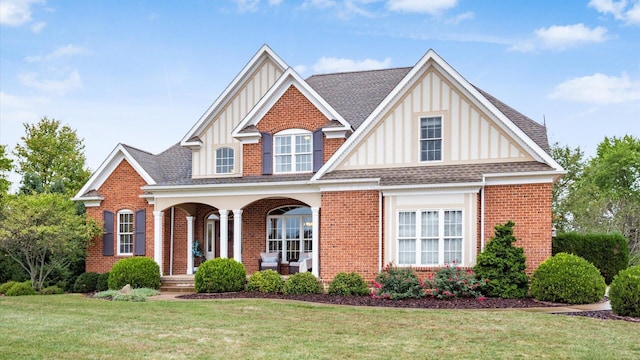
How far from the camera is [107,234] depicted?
80.2 ft

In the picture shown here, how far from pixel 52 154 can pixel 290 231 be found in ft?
88.5

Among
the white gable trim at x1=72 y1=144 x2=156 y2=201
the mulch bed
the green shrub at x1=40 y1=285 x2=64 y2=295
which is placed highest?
the white gable trim at x1=72 y1=144 x2=156 y2=201

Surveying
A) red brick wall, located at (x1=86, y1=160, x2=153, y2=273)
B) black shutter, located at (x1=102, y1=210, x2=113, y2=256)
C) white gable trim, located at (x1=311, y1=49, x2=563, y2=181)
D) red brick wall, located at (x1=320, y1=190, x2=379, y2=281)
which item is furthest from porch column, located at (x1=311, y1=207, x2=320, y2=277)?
black shutter, located at (x1=102, y1=210, x2=113, y2=256)

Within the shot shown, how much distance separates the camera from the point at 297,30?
20359mm

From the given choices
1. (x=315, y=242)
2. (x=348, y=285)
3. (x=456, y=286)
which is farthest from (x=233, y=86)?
(x=456, y=286)

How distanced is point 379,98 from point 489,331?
14358 millimetres

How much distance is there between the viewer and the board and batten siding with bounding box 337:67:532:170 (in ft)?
61.7

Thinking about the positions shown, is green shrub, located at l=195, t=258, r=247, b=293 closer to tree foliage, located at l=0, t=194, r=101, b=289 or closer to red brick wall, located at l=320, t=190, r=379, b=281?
red brick wall, located at l=320, t=190, r=379, b=281

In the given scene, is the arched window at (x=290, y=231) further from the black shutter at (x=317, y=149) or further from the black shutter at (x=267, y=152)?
the black shutter at (x=317, y=149)

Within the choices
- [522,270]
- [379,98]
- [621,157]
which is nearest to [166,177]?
[379,98]

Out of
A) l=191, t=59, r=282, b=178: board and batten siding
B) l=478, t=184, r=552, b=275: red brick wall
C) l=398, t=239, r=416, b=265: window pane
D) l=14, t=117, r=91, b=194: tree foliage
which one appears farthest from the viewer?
l=14, t=117, r=91, b=194: tree foliage

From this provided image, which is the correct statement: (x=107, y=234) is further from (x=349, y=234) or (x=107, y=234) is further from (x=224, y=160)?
(x=349, y=234)

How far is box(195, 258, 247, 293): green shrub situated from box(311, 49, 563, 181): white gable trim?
155 inches

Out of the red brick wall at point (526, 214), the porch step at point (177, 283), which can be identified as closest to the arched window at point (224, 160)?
the porch step at point (177, 283)
